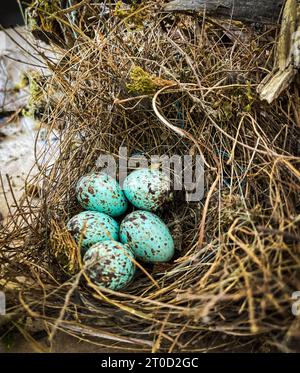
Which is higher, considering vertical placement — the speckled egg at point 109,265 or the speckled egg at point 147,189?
the speckled egg at point 147,189

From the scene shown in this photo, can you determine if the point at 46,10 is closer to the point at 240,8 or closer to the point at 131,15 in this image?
the point at 131,15

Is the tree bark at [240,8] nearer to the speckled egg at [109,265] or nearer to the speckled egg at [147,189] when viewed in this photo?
the speckled egg at [147,189]

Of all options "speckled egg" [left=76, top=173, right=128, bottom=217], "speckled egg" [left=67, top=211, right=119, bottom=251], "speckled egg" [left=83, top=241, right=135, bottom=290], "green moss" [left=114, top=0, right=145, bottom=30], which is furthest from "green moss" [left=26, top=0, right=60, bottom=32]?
"speckled egg" [left=83, top=241, right=135, bottom=290]

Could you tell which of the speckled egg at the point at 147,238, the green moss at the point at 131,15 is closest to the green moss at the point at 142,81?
the green moss at the point at 131,15

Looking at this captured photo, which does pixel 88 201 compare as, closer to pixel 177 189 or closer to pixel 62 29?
pixel 177 189
